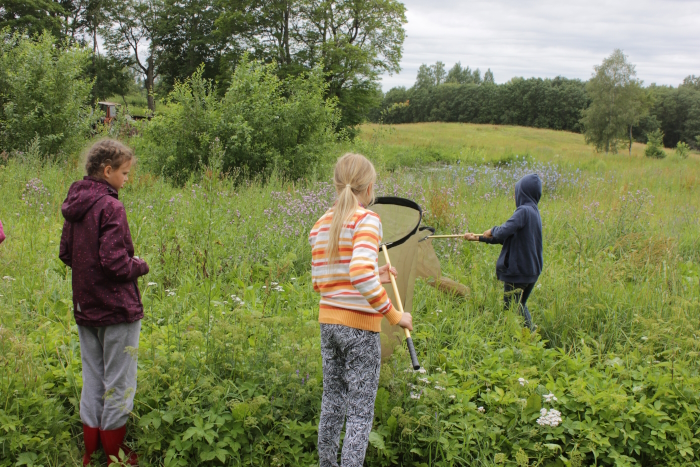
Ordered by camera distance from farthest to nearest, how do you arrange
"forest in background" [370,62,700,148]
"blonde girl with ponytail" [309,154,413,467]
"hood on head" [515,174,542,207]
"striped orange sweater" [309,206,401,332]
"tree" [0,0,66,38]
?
"forest in background" [370,62,700,148], "tree" [0,0,66,38], "hood on head" [515,174,542,207], "blonde girl with ponytail" [309,154,413,467], "striped orange sweater" [309,206,401,332]

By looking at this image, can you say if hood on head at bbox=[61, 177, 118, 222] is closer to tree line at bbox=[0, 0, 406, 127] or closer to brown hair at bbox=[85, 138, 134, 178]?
brown hair at bbox=[85, 138, 134, 178]

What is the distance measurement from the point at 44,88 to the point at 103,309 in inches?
416

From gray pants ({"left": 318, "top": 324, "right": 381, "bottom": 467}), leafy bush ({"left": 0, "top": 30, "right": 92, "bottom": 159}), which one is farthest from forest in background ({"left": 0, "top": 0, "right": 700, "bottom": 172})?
gray pants ({"left": 318, "top": 324, "right": 381, "bottom": 467})

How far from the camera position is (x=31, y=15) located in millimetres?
32344

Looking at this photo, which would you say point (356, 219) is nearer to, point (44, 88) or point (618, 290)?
point (618, 290)

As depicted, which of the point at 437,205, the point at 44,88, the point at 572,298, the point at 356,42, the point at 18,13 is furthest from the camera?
the point at 18,13

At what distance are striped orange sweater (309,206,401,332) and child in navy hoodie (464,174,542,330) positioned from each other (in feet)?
Result: 6.94

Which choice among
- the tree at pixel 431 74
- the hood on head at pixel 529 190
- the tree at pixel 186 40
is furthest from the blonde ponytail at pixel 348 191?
the tree at pixel 431 74

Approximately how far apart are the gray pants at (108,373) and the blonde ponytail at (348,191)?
1142mm

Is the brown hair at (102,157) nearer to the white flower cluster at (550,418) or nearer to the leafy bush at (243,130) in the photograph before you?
the white flower cluster at (550,418)

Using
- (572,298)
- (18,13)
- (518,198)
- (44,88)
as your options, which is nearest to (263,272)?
(518,198)

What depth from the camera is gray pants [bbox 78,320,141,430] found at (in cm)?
238

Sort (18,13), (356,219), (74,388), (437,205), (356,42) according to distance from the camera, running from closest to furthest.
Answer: (356,219) < (74,388) < (437,205) < (356,42) < (18,13)

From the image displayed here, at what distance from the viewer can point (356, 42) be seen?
29688mm
